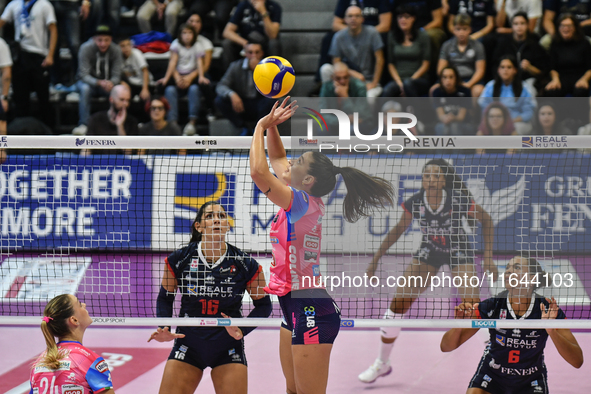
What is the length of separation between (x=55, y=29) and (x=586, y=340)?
10.3 metres

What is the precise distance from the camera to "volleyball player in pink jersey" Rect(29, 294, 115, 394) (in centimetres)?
405

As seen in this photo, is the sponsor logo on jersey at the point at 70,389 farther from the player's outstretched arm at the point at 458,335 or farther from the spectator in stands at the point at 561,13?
the spectator in stands at the point at 561,13

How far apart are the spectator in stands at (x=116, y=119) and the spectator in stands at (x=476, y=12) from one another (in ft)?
20.0

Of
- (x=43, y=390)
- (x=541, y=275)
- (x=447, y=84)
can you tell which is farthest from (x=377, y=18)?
(x=43, y=390)

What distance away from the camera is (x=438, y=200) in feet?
21.5

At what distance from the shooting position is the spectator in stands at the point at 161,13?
1260 cm

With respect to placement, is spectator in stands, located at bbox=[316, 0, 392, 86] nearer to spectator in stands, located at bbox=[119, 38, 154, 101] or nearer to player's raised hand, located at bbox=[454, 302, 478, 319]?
spectator in stands, located at bbox=[119, 38, 154, 101]

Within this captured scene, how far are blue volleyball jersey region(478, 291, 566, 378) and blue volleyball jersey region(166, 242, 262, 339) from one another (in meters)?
2.00

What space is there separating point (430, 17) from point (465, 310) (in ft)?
26.8

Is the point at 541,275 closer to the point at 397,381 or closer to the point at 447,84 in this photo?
the point at 397,381

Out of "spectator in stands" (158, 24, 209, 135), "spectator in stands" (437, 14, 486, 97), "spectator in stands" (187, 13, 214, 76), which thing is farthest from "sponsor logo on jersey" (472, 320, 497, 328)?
"spectator in stands" (187, 13, 214, 76)

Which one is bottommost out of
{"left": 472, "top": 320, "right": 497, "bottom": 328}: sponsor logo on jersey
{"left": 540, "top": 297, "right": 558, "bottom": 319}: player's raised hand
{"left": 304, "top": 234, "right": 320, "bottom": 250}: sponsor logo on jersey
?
{"left": 472, "top": 320, "right": 497, "bottom": 328}: sponsor logo on jersey

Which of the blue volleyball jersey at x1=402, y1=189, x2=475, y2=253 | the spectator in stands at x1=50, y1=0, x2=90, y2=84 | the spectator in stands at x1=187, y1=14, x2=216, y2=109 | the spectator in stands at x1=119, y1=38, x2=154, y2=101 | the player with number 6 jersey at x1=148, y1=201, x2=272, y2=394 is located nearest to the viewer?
the player with number 6 jersey at x1=148, y1=201, x2=272, y2=394

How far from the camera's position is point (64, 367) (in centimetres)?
407
